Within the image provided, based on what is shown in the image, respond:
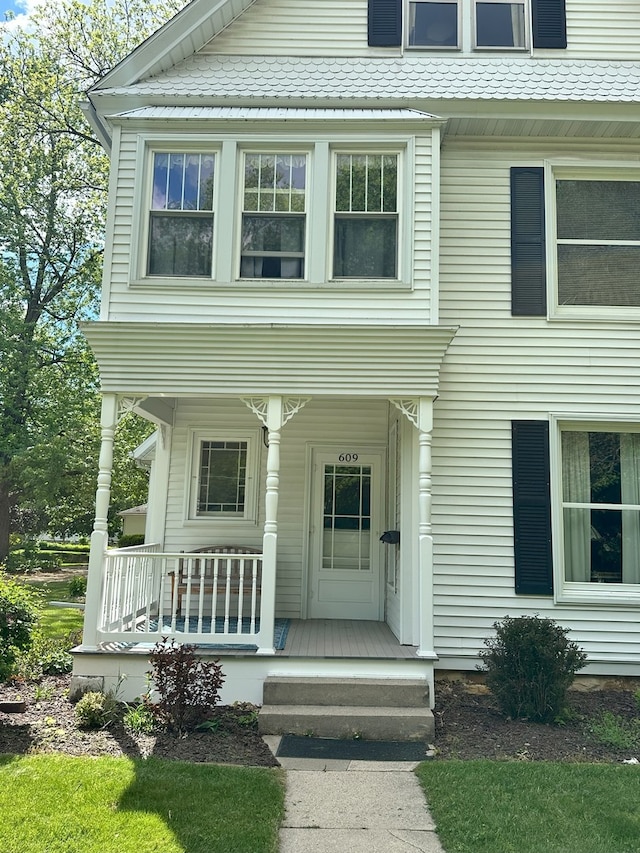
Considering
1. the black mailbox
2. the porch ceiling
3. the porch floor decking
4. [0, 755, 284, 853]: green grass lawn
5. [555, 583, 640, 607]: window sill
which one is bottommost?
[0, 755, 284, 853]: green grass lawn

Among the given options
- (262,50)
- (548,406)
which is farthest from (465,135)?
(548,406)

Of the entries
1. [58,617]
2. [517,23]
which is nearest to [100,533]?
[58,617]

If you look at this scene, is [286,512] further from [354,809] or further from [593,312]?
[354,809]

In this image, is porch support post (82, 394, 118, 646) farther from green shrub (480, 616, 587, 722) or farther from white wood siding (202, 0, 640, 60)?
white wood siding (202, 0, 640, 60)

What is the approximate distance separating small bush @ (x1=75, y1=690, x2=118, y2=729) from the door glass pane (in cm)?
355

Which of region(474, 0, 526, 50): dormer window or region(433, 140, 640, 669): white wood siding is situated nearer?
region(433, 140, 640, 669): white wood siding

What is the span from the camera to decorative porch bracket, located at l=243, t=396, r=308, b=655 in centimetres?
617

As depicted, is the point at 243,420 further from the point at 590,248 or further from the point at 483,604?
the point at 590,248

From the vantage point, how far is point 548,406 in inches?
285

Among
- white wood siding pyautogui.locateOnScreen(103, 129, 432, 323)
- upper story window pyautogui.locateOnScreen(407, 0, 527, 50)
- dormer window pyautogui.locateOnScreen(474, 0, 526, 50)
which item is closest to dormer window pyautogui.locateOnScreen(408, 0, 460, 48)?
upper story window pyautogui.locateOnScreen(407, 0, 527, 50)

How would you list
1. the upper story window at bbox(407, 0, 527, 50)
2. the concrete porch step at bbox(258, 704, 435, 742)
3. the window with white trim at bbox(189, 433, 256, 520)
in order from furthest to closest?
1. the window with white trim at bbox(189, 433, 256, 520)
2. the upper story window at bbox(407, 0, 527, 50)
3. the concrete porch step at bbox(258, 704, 435, 742)

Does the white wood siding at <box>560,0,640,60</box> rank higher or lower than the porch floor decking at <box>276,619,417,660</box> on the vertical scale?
higher

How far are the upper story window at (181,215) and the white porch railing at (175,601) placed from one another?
3127mm

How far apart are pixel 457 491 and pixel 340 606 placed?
96.8 inches
